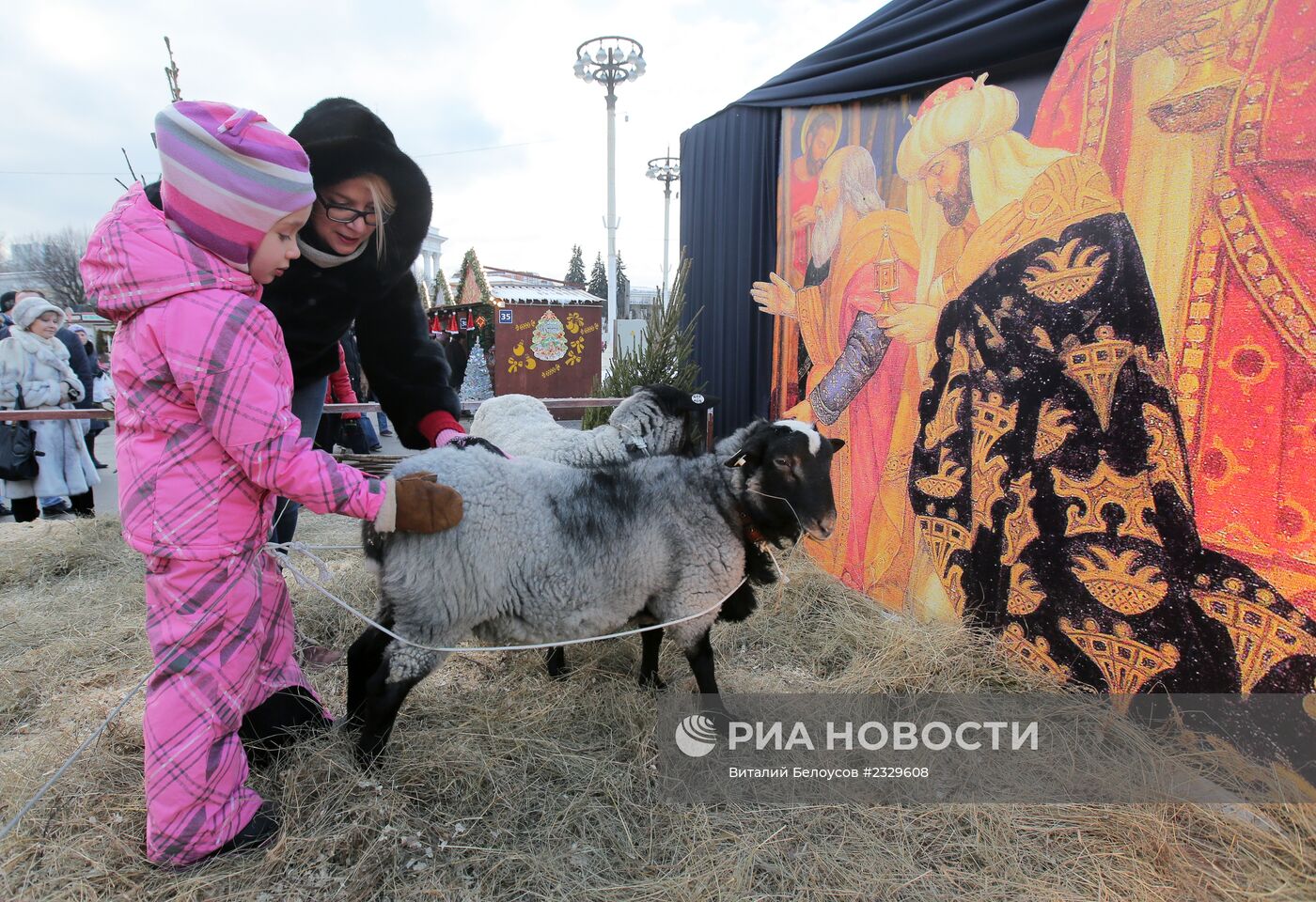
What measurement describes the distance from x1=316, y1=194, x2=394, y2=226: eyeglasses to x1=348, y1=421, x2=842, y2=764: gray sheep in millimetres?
846

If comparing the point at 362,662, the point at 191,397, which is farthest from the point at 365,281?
the point at 362,662

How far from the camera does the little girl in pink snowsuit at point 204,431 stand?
159 centimetres

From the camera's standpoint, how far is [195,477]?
1684 millimetres

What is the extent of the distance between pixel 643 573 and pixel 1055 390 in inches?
81.8

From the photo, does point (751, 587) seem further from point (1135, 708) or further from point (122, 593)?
point (122, 593)

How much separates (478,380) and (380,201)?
1334cm

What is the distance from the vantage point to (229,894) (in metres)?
1.75

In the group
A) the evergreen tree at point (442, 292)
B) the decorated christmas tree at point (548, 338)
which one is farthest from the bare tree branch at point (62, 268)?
the decorated christmas tree at point (548, 338)

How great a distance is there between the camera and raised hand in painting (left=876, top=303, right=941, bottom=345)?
3.55m

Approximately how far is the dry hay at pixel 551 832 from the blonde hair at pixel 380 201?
1868mm

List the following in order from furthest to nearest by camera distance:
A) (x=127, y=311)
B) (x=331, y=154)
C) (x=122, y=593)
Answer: (x=122, y=593) < (x=331, y=154) < (x=127, y=311)

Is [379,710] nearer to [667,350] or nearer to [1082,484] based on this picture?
[1082,484]

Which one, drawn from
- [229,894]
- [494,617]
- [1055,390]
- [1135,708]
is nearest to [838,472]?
[1055,390]

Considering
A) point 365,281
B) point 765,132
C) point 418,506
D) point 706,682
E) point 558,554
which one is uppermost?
point 765,132
